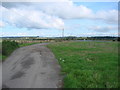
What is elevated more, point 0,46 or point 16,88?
point 0,46

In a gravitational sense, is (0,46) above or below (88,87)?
above

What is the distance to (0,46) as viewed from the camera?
703 inches

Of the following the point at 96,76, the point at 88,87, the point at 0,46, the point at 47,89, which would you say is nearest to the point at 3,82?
the point at 47,89

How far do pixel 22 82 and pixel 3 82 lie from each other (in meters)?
0.89

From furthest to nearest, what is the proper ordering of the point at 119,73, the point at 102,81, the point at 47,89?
the point at 119,73
the point at 102,81
the point at 47,89

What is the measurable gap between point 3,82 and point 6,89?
1.05 m

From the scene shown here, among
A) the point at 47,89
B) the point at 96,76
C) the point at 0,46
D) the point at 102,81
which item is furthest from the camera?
the point at 0,46

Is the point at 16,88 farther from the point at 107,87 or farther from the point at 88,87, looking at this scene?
the point at 107,87

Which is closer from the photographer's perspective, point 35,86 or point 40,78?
point 35,86

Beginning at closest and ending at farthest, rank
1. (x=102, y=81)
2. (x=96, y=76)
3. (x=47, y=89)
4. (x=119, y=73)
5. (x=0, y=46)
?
(x=47, y=89), (x=102, y=81), (x=96, y=76), (x=119, y=73), (x=0, y=46)

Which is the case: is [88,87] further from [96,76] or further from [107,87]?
[96,76]

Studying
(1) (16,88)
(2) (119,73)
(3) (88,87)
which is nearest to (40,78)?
(1) (16,88)

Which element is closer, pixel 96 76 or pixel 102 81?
pixel 102 81

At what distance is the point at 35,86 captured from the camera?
684 cm
